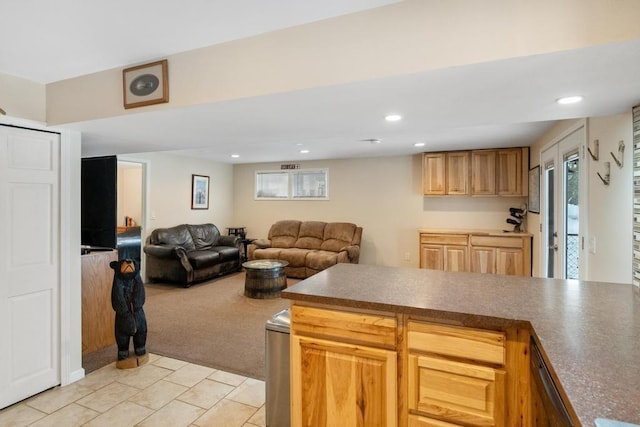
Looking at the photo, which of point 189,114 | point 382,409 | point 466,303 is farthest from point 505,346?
point 189,114

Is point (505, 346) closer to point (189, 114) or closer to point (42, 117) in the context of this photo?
point (189, 114)

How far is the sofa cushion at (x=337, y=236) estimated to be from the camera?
6.14 metres

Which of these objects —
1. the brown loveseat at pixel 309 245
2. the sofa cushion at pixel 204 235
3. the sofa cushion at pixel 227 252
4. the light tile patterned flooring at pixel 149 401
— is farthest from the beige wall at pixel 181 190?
the light tile patterned flooring at pixel 149 401

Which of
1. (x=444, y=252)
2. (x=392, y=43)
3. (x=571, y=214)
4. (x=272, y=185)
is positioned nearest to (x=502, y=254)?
(x=444, y=252)

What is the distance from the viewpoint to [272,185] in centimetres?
734

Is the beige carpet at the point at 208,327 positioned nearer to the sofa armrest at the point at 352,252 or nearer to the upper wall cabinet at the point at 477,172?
the sofa armrest at the point at 352,252

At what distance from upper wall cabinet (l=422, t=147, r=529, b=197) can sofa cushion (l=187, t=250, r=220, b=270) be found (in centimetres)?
371

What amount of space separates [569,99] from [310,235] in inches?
198

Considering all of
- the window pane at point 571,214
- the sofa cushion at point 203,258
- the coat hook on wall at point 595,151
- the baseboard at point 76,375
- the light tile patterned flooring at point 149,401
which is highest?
the coat hook on wall at point 595,151

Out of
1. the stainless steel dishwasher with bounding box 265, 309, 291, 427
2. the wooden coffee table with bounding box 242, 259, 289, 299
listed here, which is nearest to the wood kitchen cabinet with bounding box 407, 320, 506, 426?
the stainless steel dishwasher with bounding box 265, 309, 291, 427

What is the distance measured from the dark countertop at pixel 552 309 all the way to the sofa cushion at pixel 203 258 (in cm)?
370

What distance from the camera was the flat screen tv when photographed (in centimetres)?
289

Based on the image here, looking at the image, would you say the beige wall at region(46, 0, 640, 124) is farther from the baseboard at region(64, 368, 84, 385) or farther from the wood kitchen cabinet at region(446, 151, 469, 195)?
the wood kitchen cabinet at region(446, 151, 469, 195)

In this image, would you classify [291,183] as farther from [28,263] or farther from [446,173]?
[28,263]
